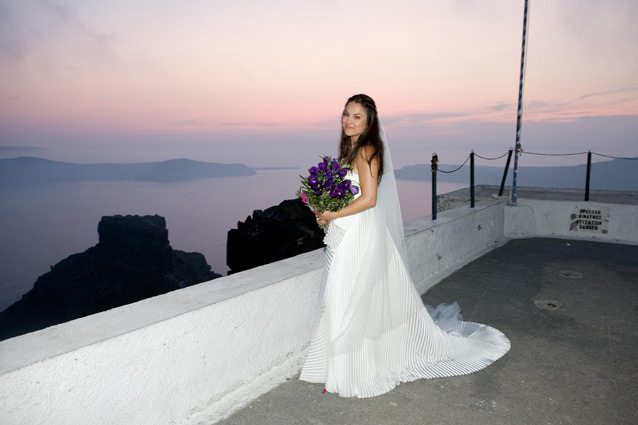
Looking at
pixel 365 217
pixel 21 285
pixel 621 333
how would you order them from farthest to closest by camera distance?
pixel 21 285 < pixel 621 333 < pixel 365 217

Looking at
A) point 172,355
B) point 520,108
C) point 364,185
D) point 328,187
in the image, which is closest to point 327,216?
point 328,187

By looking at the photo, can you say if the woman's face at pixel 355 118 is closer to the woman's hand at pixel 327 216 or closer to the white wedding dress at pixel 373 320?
the white wedding dress at pixel 373 320

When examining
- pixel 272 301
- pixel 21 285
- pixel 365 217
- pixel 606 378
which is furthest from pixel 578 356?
pixel 21 285

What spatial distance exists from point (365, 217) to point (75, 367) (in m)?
2.01

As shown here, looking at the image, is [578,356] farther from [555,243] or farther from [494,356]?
[555,243]

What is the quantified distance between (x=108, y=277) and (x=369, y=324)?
120546mm

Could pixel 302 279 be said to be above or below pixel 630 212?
above

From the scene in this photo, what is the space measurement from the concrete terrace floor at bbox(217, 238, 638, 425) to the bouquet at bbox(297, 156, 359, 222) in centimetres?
133

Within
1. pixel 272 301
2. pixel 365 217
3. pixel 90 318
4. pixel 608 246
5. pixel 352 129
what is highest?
pixel 352 129

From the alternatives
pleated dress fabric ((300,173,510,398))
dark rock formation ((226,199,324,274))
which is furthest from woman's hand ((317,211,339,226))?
dark rock formation ((226,199,324,274))

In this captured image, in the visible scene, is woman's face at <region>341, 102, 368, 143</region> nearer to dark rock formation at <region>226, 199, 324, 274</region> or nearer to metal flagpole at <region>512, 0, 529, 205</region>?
metal flagpole at <region>512, 0, 529, 205</region>

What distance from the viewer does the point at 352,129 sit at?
3.18m

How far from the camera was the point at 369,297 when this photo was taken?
3289 millimetres

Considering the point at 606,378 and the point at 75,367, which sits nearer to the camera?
the point at 75,367
